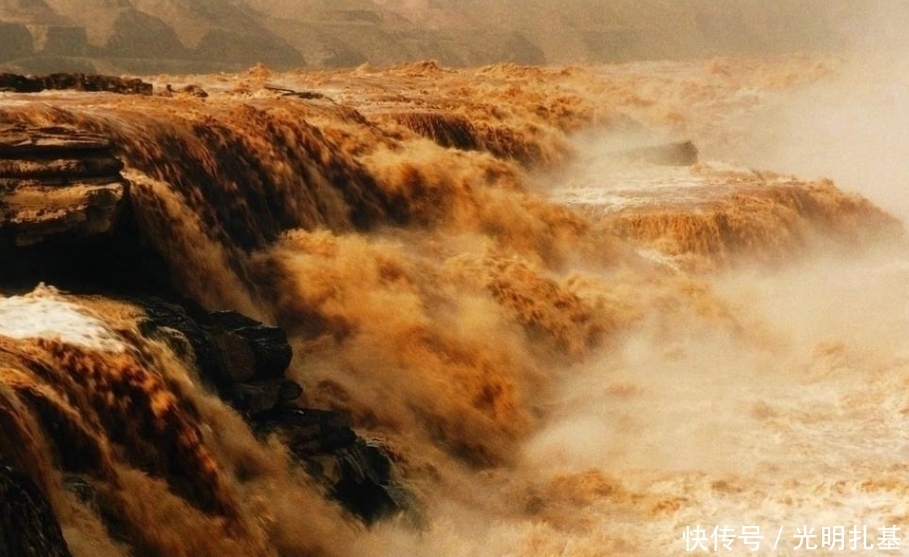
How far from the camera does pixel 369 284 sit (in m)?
13.1

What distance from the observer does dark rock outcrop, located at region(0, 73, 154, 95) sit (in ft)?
52.1

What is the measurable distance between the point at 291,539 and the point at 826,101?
35308mm

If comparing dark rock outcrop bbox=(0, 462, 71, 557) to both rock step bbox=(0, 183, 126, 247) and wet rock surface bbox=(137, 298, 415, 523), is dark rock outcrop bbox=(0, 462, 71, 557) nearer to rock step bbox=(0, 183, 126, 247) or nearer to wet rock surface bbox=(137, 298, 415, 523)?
wet rock surface bbox=(137, 298, 415, 523)

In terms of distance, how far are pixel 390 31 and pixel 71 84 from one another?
6285 cm

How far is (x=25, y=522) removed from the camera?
207 inches

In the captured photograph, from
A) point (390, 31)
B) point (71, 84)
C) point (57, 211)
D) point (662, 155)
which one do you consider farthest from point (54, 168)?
point (390, 31)

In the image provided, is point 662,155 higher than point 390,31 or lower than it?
lower

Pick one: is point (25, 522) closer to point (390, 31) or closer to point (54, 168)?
point (54, 168)

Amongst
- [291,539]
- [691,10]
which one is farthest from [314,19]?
[291,539]

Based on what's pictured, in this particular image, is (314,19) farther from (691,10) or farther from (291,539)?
(291,539)

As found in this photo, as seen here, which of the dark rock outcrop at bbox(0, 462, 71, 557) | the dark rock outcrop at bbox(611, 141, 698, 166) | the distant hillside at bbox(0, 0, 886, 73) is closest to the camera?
the dark rock outcrop at bbox(0, 462, 71, 557)

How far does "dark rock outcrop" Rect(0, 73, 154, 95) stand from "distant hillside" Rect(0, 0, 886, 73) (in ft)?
111

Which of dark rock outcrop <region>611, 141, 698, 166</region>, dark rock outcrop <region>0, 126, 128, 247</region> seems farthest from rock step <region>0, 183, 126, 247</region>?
dark rock outcrop <region>611, 141, 698, 166</region>

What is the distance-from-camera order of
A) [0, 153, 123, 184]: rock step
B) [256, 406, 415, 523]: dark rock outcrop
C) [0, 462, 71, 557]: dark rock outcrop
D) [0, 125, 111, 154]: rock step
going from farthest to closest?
[0, 125, 111, 154]: rock step < [0, 153, 123, 184]: rock step < [256, 406, 415, 523]: dark rock outcrop < [0, 462, 71, 557]: dark rock outcrop
